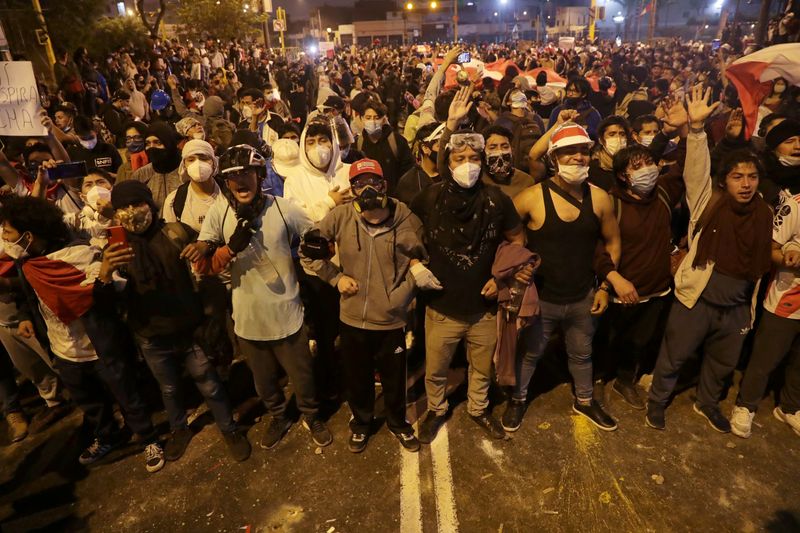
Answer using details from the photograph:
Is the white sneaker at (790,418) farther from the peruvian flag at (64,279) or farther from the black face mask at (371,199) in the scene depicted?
the peruvian flag at (64,279)

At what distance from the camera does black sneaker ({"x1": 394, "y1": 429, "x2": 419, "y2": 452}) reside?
432 centimetres

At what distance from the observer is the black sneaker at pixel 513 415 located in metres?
4.50

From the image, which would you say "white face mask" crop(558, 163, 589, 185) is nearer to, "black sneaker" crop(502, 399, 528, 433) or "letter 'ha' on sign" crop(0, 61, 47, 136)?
"black sneaker" crop(502, 399, 528, 433)

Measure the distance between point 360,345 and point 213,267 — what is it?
4.18 feet

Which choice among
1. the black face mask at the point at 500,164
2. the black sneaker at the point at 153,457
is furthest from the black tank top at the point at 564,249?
the black sneaker at the point at 153,457

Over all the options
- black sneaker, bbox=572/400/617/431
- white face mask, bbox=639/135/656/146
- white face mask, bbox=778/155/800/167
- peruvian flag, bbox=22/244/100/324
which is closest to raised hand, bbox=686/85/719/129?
white face mask, bbox=778/155/800/167

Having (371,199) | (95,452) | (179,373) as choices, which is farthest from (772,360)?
(95,452)

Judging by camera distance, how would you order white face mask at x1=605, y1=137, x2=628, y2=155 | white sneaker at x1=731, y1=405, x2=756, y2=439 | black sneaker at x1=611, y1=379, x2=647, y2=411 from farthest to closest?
1. white face mask at x1=605, y1=137, x2=628, y2=155
2. black sneaker at x1=611, y1=379, x2=647, y2=411
3. white sneaker at x1=731, y1=405, x2=756, y2=439

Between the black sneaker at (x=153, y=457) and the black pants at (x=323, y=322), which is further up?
the black pants at (x=323, y=322)

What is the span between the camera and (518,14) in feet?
356

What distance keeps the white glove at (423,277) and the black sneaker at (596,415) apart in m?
1.97

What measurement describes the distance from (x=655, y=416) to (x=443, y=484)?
2.04 m

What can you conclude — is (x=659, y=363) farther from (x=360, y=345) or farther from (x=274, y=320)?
(x=274, y=320)

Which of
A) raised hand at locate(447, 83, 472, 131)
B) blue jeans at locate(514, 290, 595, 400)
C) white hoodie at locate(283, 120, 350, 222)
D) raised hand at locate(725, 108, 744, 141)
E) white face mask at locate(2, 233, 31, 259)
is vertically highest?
raised hand at locate(447, 83, 472, 131)
